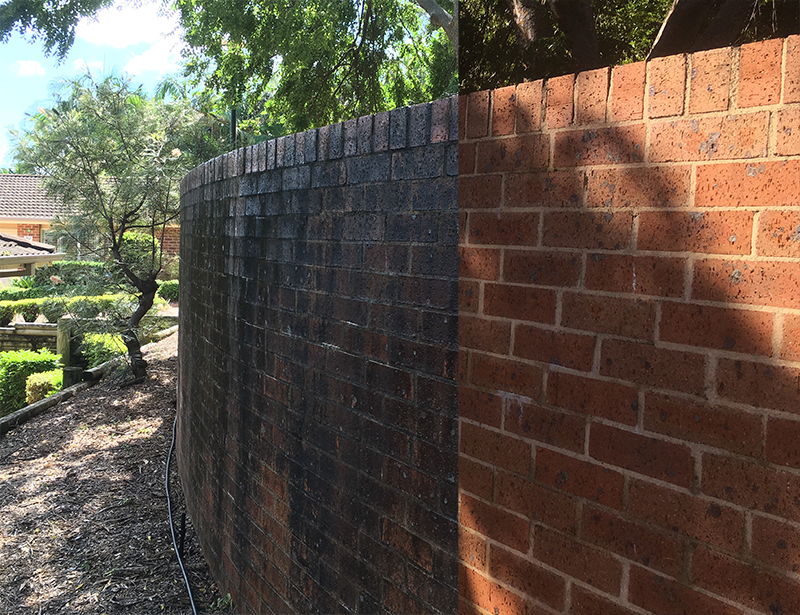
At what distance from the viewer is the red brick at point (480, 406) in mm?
2164

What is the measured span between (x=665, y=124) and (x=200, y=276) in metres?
4.35

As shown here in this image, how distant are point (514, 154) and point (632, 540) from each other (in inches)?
44.7

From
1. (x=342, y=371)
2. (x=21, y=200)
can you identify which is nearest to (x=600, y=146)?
(x=342, y=371)

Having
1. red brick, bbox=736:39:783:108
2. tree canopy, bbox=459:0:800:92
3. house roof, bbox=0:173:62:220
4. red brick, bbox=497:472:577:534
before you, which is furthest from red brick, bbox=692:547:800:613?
house roof, bbox=0:173:62:220

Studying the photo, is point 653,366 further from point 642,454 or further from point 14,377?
point 14,377

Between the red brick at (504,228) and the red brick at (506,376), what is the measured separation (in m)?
0.37

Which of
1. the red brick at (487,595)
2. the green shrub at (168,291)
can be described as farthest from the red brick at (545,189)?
the green shrub at (168,291)

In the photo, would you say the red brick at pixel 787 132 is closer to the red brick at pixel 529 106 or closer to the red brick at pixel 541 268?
the red brick at pixel 541 268

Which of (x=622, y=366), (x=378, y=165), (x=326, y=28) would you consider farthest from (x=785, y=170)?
(x=326, y=28)

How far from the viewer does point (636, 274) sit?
176cm

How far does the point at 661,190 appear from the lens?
1.71 meters

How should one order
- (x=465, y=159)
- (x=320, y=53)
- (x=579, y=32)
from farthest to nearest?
(x=320, y=53) → (x=579, y=32) → (x=465, y=159)

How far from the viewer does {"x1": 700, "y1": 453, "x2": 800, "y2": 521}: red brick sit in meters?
1.51

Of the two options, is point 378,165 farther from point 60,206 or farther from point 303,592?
point 60,206
